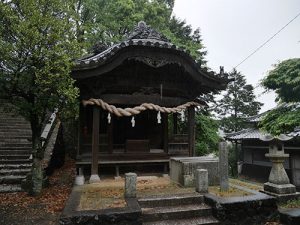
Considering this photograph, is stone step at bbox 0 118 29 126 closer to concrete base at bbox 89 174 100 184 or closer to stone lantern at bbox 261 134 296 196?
concrete base at bbox 89 174 100 184

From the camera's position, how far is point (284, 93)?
15.1 metres

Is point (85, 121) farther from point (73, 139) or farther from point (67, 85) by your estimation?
point (73, 139)

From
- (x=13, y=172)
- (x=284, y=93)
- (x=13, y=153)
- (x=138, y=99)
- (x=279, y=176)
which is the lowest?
(x=13, y=172)

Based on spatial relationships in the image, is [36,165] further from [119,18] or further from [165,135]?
[119,18]

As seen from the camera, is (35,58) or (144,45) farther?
(144,45)

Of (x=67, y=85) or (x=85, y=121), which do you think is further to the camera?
(x=85, y=121)

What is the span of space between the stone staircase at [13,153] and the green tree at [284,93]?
12550mm

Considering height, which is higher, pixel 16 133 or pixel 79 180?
pixel 16 133

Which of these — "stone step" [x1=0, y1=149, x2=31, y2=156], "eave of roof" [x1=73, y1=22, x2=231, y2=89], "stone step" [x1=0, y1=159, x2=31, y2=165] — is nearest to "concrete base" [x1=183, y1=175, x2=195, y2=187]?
"eave of roof" [x1=73, y1=22, x2=231, y2=89]

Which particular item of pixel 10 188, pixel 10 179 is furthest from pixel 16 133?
pixel 10 188

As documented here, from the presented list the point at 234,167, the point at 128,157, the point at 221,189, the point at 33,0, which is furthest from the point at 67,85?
the point at 234,167

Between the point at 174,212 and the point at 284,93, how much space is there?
10.7 m

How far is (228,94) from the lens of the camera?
134 ft

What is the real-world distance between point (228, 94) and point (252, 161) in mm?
16256
